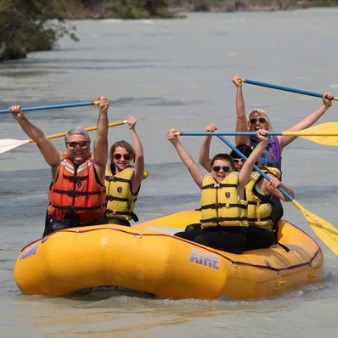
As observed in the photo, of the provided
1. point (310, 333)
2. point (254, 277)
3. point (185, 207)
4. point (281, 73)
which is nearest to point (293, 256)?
point (254, 277)

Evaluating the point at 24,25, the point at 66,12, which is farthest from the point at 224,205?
the point at 66,12

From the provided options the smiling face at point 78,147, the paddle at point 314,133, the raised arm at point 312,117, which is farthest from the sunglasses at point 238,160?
the smiling face at point 78,147

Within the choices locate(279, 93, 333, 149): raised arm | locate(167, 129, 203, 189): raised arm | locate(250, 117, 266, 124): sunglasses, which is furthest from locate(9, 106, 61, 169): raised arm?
locate(279, 93, 333, 149): raised arm

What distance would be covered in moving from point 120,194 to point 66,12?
26.0 metres

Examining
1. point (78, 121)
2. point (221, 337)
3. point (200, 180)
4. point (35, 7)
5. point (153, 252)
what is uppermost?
point (35, 7)

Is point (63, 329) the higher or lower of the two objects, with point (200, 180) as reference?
lower

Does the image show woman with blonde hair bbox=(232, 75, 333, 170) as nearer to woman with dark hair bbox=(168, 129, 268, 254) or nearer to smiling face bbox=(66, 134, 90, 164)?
woman with dark hair bbox=(168, 129, 268, 254)

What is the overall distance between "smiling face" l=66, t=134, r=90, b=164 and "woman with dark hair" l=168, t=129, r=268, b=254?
69 centimetres

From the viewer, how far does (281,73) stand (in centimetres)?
2477

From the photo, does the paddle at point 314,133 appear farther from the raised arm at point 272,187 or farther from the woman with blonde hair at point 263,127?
the raised arm at point 272,187

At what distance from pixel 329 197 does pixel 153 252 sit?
4323 mm

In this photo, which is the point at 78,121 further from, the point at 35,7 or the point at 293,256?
the point at 35,7

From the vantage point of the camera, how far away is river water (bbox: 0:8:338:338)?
253 inches

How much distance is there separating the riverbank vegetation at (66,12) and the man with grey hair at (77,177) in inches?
730
